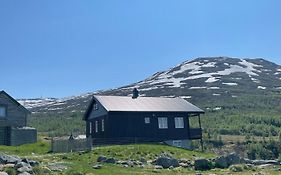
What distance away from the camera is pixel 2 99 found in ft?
183

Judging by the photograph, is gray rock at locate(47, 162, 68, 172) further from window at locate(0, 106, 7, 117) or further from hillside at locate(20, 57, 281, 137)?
hillside at locate(20, 57, 281, 137)

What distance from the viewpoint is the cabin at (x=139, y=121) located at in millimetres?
54312

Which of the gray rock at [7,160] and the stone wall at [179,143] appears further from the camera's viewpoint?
the stone wall at [179,143]

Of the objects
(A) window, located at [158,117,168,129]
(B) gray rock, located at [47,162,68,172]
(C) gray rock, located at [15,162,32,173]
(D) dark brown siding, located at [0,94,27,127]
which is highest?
(D) dark brown siding, located at [0,94,27,127]

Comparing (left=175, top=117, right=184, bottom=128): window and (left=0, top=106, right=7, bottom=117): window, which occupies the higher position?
(left=0, top=106, right=7, bottom=117): window

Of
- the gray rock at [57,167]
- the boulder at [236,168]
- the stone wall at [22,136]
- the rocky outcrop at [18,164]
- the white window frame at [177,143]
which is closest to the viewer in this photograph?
the rocky outcrop at [18,164]

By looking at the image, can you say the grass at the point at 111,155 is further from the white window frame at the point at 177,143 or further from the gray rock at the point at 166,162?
the white window frame at the point at 177,143

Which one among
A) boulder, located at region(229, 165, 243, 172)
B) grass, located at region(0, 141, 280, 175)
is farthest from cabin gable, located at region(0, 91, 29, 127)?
boulder, located at region(229, 165, 243, 172)

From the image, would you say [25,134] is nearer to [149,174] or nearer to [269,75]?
[149,174]

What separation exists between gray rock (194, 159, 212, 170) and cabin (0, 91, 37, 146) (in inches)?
1142

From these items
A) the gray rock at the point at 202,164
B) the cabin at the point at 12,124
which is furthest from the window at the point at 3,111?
the gray rock at the point at 202,164

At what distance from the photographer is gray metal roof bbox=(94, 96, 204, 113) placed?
55.4 m

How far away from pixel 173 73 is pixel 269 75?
41.8m

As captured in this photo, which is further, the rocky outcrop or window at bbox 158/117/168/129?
window at bbox 158/117/168/129
